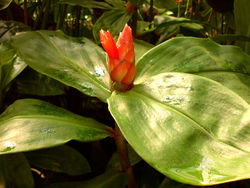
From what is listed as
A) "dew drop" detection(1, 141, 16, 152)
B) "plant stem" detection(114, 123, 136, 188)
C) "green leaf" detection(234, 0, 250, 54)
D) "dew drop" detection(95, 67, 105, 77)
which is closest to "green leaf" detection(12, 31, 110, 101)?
"dew drop" detection(95, 67, 105, 77)

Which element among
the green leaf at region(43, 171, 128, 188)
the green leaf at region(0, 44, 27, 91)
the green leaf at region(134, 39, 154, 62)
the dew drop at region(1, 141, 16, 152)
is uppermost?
the green leaf at region(134, 39, 154, 62)

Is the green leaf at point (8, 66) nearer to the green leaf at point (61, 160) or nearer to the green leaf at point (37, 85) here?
the green leaf at point (37, 85)

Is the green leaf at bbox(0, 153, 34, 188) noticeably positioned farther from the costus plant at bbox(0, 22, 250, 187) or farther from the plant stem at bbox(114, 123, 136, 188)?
the plant stem at bbox(114, 123, 136, 188)

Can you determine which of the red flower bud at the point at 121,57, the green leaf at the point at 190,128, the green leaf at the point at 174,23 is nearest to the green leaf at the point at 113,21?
the green leaf at the point at 174,23

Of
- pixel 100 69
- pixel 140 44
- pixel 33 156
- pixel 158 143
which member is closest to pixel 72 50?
pixel 100 69

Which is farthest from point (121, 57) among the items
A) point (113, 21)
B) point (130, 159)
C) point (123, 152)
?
point (113, 21)

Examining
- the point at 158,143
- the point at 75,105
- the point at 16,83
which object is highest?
the point at 158,143

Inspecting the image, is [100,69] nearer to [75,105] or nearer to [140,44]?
[140,44]
